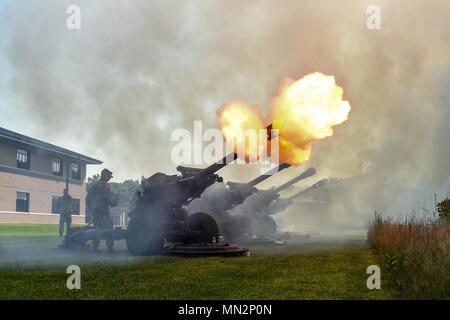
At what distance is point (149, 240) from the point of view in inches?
589

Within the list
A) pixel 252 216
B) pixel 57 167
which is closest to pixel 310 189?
pixel 252 216

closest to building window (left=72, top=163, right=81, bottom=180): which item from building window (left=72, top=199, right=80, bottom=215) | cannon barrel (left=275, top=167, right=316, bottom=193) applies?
building window (left=72, top=199, right=80, bottom=215)

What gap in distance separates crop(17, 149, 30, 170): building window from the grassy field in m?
25.0

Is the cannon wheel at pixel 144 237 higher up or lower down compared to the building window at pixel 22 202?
lower down

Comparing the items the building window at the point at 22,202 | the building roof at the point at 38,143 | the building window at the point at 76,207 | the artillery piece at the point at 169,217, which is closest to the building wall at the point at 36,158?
the building roof at the point at 38,143

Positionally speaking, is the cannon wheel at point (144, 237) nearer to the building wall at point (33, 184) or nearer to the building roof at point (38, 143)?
the building roof at point (38, 143)

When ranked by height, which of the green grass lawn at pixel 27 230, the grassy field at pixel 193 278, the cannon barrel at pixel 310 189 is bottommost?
the green grass lawn at pixel 27 230

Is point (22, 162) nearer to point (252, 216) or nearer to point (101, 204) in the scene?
point (252, 216)

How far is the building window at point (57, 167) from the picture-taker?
133 feet

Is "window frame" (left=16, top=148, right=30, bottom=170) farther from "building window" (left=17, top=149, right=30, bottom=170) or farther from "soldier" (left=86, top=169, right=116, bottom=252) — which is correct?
"soldier" (left=86, top=169, right=116, bottom=252)

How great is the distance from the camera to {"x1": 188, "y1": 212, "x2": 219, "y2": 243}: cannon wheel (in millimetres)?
15500
